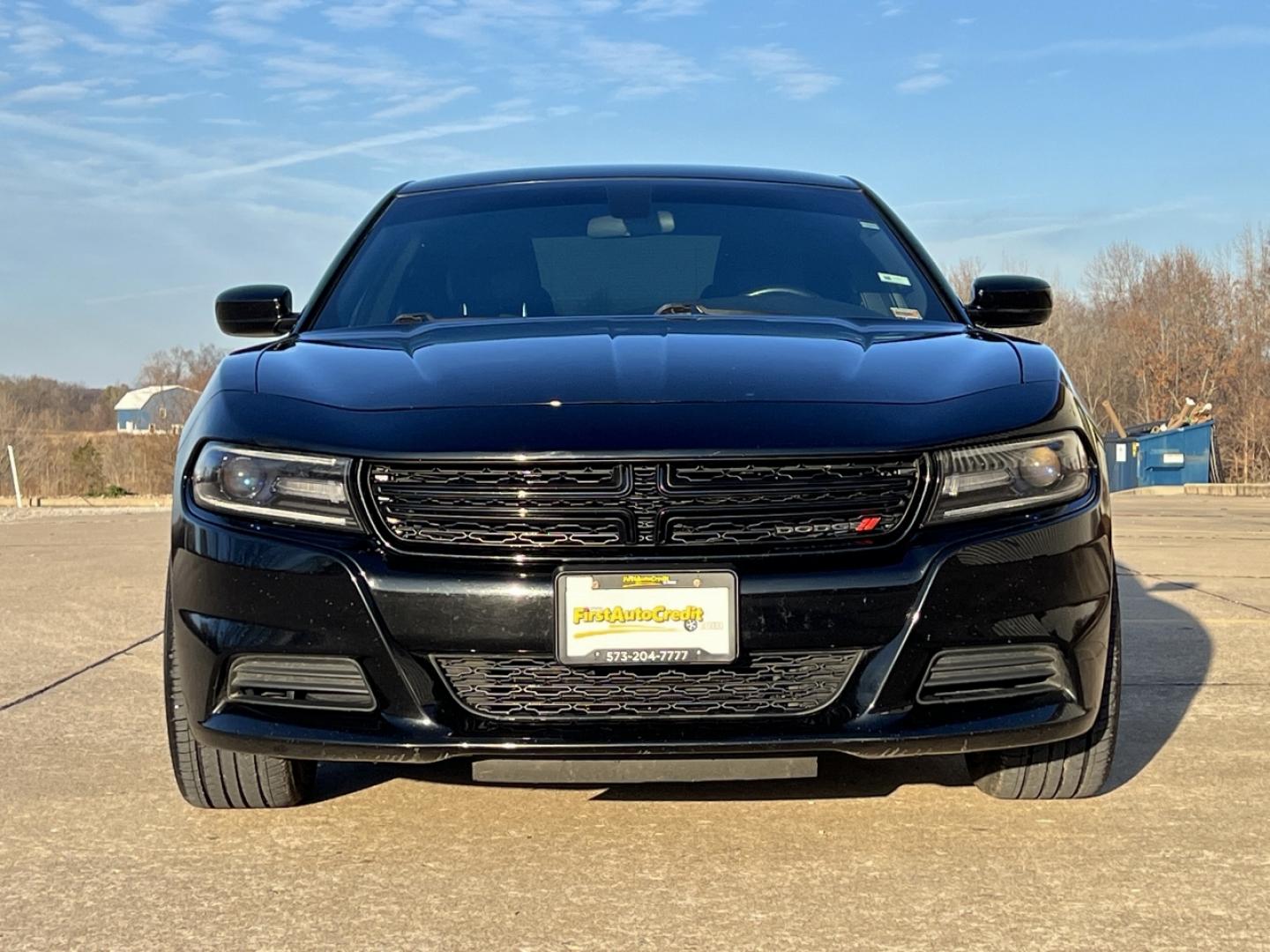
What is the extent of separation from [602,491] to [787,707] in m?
0.52

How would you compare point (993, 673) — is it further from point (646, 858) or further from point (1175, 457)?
point (1175, 457)

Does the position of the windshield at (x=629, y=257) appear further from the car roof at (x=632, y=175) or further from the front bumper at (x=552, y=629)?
the front bumper at (x=552, y=629)

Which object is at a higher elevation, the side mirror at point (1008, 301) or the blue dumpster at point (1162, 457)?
the side mirror at point (1008, 301)

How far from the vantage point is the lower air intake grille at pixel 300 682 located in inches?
111

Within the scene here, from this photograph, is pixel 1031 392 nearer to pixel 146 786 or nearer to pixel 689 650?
pixel 689 650

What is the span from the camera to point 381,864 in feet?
9.73

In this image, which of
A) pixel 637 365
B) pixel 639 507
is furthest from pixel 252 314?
pixel 639 507

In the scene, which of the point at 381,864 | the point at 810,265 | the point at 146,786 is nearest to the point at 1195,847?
the point at 381,864

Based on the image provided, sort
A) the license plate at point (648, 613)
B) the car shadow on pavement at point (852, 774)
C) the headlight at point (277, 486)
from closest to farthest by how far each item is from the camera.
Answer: the license plate at point (648, 613) < the headlight at point (277, 486) < the car shadow on pavement at point (852, 774)

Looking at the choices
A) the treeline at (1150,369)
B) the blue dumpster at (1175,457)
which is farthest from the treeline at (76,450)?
the blue dumpster at (1175,457)

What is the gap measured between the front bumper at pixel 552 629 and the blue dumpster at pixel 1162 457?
3127 cm

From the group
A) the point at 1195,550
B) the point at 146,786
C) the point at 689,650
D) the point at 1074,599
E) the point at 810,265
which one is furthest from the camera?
the point at 1195,550

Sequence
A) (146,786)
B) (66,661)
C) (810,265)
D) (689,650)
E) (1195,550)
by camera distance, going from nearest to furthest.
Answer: (689,650), (146,786), (810,265), (66,661), (1195,550)

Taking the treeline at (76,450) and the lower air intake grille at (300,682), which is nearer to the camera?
the lower air intake grille at (300,682)
